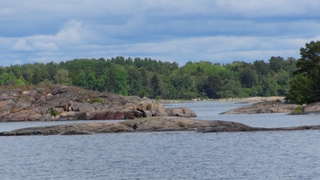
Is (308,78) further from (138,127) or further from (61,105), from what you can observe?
(138,127)

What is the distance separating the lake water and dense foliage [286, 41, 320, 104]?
39034 millimetres

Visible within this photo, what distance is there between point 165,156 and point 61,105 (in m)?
63.4

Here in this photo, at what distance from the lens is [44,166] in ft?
152

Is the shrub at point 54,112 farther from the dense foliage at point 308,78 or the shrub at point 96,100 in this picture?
the dense foliage at point 308,78

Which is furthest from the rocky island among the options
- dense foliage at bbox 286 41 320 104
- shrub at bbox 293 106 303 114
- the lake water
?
the lake water

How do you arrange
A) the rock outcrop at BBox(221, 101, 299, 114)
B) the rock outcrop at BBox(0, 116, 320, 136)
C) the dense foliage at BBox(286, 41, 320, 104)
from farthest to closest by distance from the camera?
the rock outcrop at BBox(221, 101, 299, 114) < the dense foliage at BBox(286, 41, 320, 104) < the rock outcrop at BBox(0, 116, 320, 136)

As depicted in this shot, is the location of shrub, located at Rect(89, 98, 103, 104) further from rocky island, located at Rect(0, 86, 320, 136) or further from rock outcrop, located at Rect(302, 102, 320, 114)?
rock outcrop, located at Rect(302, 102, 320, 114)

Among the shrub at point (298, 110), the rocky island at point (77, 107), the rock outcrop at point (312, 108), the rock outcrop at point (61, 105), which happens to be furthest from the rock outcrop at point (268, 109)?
the rock outcrop at point (61, 105)

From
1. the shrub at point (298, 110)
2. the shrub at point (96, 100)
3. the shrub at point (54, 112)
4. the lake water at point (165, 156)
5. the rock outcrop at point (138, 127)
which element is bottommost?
the lake water at point (165, 156)

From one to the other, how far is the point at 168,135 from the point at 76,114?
1696 inches

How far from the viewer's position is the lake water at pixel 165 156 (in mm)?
40844

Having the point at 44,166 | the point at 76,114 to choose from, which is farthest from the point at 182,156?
the point at 76,114

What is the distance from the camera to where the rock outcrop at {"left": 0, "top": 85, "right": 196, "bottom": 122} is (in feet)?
343

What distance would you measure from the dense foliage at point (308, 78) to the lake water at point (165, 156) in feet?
128
